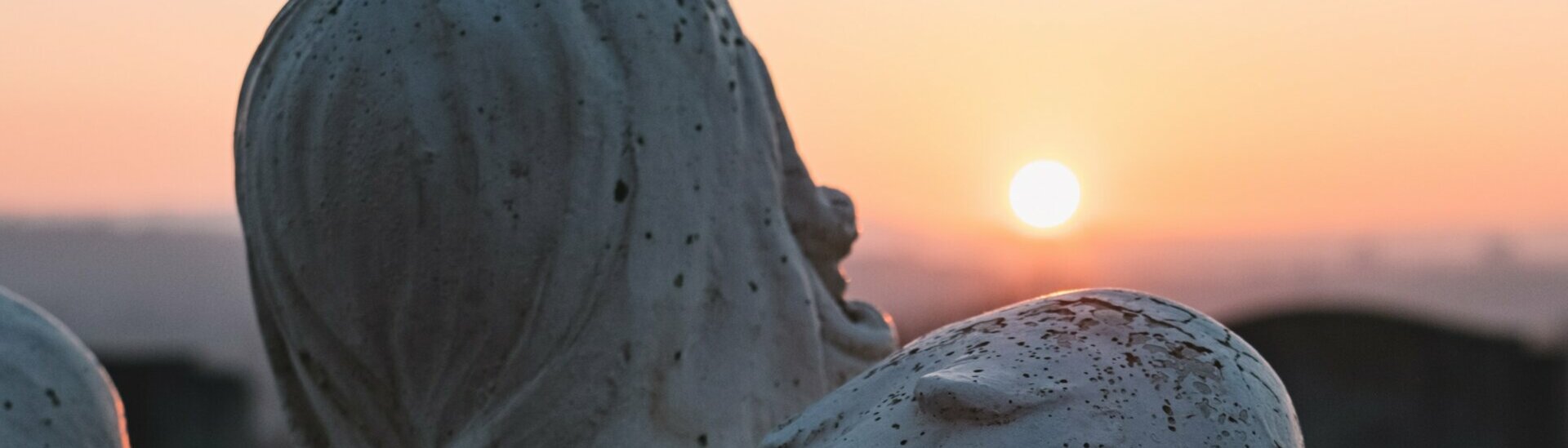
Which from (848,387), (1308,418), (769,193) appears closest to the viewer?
(848,387)

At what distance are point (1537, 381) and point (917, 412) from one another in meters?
21.1

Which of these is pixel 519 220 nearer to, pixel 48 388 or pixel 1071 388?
pixel 48 388

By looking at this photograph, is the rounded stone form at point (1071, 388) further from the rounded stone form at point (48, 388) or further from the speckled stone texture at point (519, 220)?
the rounded stone form at point (48, 388)

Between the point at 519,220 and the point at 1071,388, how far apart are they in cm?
161

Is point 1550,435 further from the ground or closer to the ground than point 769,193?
closer to the ground

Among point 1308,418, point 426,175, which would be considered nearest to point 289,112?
point 426,175

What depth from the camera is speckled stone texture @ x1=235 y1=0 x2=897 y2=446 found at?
3787mm

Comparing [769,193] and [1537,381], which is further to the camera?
[1537,381]

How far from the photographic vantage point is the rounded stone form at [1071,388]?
2398 millimetres

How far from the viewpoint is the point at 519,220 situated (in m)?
3.78

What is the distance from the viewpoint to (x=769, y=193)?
13.5 feet

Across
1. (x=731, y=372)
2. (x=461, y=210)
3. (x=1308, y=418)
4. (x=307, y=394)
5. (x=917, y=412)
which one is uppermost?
(x=917, y=412)

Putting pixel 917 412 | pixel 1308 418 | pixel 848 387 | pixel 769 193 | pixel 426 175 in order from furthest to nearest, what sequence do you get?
pixel 1308 418 < pixel 769 193 < pixel 426 175 < pixel 848 387 < pixel 917 412

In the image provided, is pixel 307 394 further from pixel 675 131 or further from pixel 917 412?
pixel 917 412
